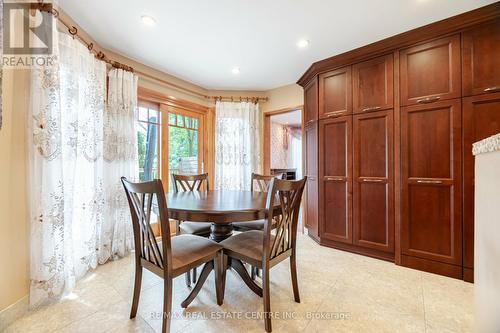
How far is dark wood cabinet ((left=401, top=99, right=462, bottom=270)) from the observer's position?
6.48ft

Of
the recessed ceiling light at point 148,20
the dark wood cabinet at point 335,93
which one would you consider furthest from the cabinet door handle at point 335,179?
the recessed ceiling light at point 148,20

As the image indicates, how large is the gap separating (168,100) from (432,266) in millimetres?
3784

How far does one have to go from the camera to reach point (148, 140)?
9.81ft

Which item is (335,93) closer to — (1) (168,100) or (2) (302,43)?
(2) (302,43)

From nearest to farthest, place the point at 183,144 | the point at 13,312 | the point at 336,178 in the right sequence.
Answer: the point at 13,312 < the point at 336,178 < the point at 183,144

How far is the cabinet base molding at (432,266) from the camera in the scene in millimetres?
1978

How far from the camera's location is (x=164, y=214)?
1.23 meters

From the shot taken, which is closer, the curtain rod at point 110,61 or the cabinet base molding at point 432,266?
the curtain rod at point 110,61

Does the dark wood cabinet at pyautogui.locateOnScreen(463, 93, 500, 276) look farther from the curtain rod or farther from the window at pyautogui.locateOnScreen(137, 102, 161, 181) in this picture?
the window at pyautogui.locateOnScreen(137, 102, 161, 181)

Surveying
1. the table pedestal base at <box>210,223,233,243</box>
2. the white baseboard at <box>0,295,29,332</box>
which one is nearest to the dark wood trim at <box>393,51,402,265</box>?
the table pedestal base at <box>210,223,233,243</box>

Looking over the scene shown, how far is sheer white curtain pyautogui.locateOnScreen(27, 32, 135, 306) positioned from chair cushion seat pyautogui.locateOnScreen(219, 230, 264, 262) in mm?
1290

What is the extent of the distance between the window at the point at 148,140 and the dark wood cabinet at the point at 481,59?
11.7 feet

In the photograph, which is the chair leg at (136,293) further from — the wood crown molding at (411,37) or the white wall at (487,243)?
the wood crown molding at (411,37)

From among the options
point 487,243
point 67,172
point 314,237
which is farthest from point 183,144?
point 487,243
